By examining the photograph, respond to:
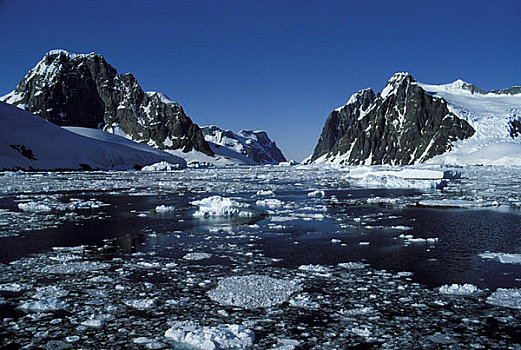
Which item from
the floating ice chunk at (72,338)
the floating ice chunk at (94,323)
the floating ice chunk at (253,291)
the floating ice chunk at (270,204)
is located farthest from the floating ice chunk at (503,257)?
the floating ice chunk at (270,204)

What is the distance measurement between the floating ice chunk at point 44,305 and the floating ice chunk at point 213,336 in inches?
85.0

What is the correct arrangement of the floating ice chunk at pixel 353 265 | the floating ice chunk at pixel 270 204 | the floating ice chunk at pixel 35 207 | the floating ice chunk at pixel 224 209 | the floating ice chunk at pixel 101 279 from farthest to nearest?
the floating ice chunk at pixel 270 204 → the floating ice chunk at pixel 35 207 → the floating ice chunk at pixel 224 209 → the floating ice chunk at pixel 353 265 → the floating ice chunk at pixel 101 279

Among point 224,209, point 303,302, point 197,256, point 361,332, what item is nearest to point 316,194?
point 224,209

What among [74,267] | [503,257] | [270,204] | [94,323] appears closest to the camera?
[94,323]

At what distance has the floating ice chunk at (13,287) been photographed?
6.96 m

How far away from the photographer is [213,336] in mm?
4922

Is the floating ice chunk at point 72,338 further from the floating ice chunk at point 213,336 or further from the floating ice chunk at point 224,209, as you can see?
the floating ice chunk at point 224,209

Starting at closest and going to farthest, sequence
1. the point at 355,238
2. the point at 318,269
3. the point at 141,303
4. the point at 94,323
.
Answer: the point at 94,323, the point at 141,303, the point at 318,269, the point at 355,238

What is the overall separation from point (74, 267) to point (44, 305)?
99.4 inches

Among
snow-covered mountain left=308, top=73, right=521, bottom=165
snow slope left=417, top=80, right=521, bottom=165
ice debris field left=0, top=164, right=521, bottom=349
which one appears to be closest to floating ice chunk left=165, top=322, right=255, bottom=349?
ice debris field left=0, top=164, right=521, bottom=349

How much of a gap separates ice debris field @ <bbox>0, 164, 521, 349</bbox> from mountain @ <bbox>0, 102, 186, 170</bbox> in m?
70.8

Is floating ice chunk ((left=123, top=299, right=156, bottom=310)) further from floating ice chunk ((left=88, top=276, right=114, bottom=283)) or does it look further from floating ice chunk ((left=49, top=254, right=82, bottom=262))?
floating ice chunk ((left=49, top=254, right=82, bottom=262))

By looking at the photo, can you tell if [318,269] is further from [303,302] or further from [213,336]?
[213,336]

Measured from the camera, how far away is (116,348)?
4711 mm
